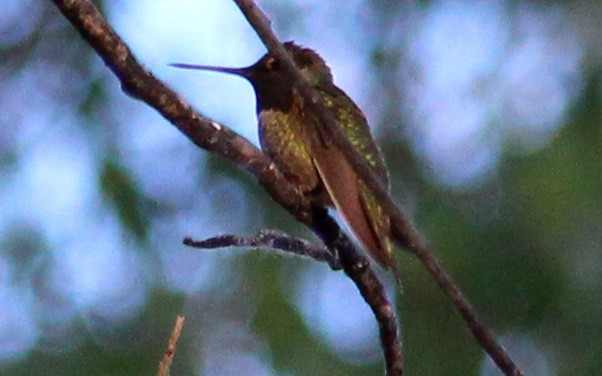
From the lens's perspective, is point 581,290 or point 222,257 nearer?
point 581,290

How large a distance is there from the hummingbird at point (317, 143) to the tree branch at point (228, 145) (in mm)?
344

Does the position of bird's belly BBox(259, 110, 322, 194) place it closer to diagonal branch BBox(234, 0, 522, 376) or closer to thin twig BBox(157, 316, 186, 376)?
thin twig BBox(157, 316, 186, 376)

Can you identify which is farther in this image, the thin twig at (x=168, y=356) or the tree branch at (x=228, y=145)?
the thin twig at (x=168, y=356)

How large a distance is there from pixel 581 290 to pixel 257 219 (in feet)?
4.27

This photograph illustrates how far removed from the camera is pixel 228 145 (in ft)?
4.12

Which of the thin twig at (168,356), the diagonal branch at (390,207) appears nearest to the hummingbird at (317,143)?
the thin twig at (168,356)

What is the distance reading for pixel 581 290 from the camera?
13.4 feet

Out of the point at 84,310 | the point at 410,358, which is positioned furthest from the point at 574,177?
the point at 84,310

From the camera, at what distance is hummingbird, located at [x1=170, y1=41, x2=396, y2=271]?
83.8 inches

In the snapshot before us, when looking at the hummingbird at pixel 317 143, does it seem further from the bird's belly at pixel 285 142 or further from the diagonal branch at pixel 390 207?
the diagonal branch at pixel 390 207

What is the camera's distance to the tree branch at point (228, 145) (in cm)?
105

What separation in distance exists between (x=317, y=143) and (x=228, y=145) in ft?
3.99

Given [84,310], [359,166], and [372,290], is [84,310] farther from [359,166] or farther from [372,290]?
[359,166]

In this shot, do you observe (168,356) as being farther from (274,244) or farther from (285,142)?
(285,142)
